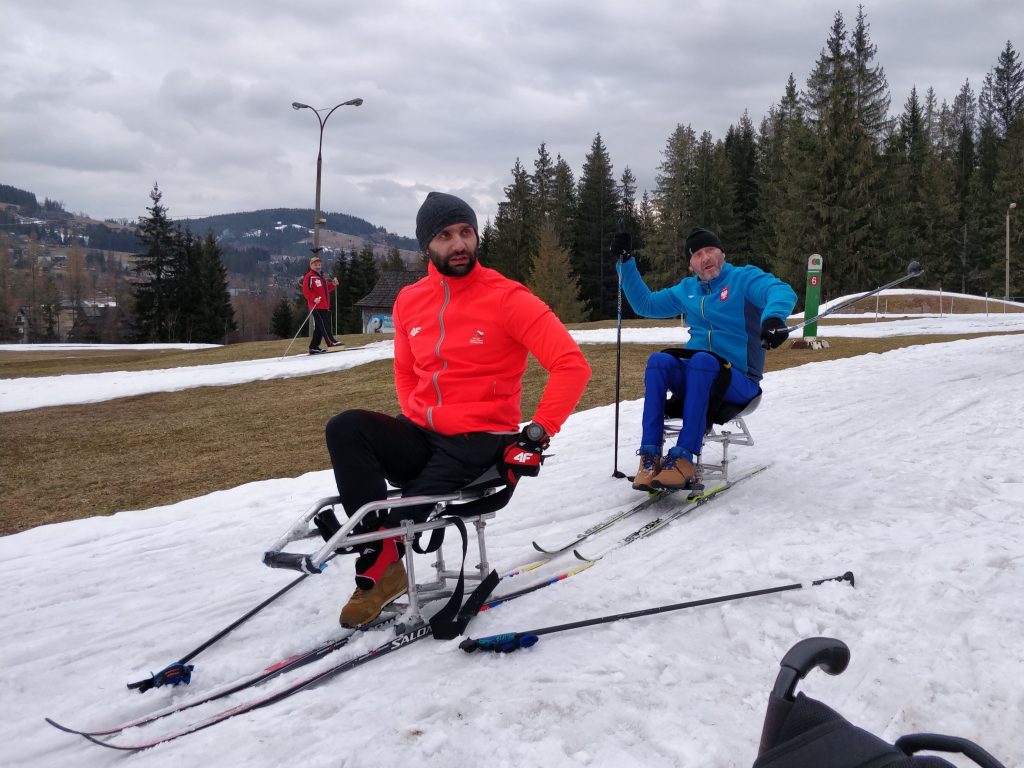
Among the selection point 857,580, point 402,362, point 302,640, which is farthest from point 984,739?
point 402,362

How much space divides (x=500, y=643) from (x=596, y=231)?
193ft

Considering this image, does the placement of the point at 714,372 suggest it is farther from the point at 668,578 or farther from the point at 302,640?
the point at 302,640

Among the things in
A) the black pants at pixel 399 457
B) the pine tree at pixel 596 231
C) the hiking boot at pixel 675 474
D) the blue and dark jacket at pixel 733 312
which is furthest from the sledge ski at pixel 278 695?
the pine tree at pixel 596 231

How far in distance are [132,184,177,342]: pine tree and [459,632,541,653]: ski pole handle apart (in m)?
61.6

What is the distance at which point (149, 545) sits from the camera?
472 centimetres

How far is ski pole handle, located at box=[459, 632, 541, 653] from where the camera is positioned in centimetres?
293

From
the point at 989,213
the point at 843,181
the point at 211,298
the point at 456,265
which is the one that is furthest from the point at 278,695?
the point at 989,213

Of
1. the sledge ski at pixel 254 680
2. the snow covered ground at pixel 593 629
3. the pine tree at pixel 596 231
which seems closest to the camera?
the snow covered ground at pixel 593 629

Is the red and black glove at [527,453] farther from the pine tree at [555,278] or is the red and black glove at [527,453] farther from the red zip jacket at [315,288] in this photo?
the pine tree at [555,278]

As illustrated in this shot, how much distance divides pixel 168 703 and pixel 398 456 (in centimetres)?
135

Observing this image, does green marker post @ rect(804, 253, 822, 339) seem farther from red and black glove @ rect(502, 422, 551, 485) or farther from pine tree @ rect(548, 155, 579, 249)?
pine tree @ rect(548, 155, 579, 249)

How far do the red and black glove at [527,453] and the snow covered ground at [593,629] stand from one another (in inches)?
29.1

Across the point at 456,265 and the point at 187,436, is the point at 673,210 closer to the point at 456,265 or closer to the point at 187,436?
the point at 187,436

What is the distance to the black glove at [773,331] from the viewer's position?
4.66 meters
